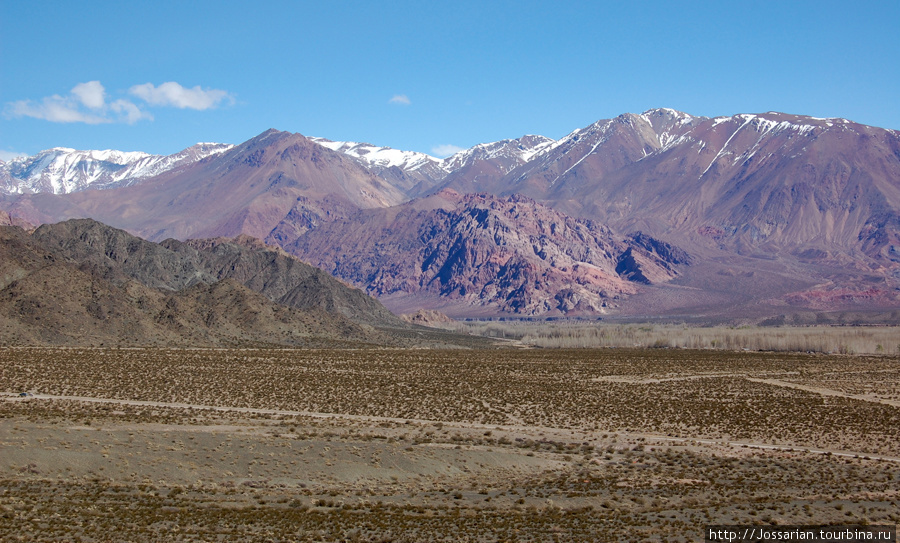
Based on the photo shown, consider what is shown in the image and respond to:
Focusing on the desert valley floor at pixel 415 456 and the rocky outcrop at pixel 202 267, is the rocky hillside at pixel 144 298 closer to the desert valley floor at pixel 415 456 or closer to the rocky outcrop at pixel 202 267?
the rocky outcrop at pixel 202 267

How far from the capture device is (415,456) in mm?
33875

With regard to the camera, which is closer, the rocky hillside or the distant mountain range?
the rocky hillside

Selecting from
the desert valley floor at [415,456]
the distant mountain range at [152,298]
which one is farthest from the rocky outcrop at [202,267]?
the desert valley floor at [415,456]

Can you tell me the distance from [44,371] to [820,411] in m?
50.6

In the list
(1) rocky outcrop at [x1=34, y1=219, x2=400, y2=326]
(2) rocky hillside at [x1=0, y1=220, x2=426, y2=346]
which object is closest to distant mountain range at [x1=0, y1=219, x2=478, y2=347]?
(2) rocky hillside at [x1=0, y1=220, x2=426, y2=346]

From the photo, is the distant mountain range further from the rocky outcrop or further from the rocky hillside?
the rocky outcrop

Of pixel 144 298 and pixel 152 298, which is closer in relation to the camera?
pixel 144 298

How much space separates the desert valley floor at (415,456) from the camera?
2541 centimetres

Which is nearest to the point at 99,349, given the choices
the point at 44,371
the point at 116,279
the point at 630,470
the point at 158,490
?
the point at 44,371

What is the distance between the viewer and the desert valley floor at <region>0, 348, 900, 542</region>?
83.4 ft

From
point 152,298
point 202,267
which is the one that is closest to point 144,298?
point 152,298

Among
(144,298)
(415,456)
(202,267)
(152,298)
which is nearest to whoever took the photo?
(415,456)

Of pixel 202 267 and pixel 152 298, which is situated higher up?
pixel 202 267

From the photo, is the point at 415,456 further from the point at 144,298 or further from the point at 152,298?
the point at 152,298
